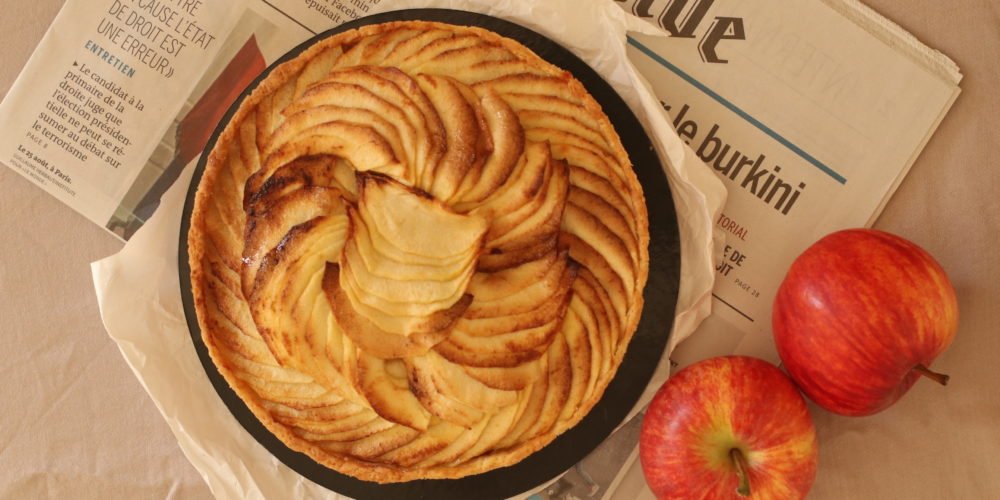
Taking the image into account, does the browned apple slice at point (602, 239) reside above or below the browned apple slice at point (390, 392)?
above

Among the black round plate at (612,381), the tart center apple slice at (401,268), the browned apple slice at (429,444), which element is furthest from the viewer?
the black round plate at (612,381)

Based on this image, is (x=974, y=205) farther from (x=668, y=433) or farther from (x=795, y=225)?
(x=668, y=433)

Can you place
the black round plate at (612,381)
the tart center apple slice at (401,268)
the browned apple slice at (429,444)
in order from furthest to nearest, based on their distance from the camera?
1. the black round plate at (612,381)
2. the browned apple slice at (429,444)
3. the tart center apple slice at (401,268)

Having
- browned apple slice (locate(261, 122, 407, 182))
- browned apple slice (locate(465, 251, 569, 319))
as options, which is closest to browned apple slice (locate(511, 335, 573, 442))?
browned apple slice (locate(465, 251, 569, 319))

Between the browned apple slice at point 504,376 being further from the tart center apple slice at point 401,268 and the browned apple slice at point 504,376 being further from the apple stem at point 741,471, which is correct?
the apple stem at point 741,471

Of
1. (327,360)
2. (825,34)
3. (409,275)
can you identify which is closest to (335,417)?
(327,360)

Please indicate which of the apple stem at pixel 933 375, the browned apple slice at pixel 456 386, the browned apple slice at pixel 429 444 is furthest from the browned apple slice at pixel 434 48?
the apple stem at pixel 933 375

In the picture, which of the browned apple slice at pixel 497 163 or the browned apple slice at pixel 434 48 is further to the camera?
the browned apple slice at pixel 434 48
